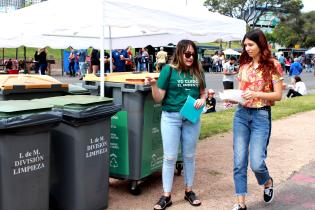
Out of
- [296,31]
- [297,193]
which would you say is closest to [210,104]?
[297,193]

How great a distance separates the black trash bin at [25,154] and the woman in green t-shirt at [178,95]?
1179 mm

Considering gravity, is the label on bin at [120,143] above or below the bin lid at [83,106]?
below

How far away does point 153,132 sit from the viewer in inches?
219

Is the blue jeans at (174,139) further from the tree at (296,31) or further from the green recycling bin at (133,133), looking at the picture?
the tree at (296,31)

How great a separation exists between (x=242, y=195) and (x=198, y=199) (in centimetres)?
67

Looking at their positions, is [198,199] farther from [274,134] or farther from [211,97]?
[211,97]

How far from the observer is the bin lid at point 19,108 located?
3.91 meters

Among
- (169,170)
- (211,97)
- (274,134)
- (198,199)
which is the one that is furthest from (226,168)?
(211,97)

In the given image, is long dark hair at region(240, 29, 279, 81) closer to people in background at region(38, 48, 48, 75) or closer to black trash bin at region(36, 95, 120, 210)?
black trash bin at region(36, 95, 120, 210)

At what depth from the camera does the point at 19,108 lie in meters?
4.05

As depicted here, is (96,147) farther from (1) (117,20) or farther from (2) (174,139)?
(1) (117,20)

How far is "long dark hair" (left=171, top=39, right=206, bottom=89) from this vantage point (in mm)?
4848

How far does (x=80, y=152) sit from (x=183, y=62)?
4.62 feet

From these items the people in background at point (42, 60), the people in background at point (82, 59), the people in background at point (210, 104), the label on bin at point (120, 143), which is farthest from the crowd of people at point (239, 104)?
the people in background at point (82, 59)
